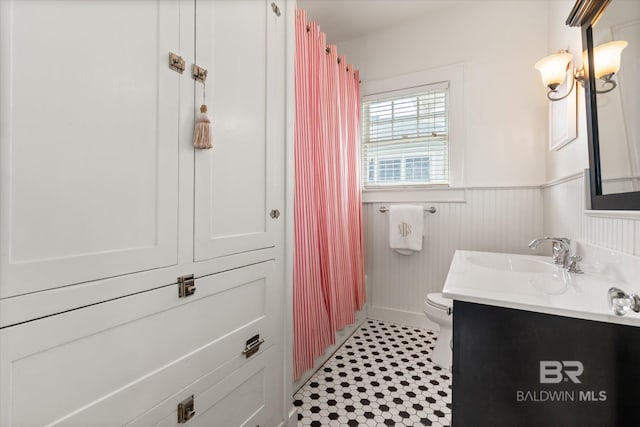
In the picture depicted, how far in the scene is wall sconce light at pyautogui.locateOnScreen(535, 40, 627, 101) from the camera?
3.23ft

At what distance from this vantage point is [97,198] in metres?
0.67

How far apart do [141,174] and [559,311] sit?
1178 millimetres

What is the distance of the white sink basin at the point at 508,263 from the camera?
1.55m

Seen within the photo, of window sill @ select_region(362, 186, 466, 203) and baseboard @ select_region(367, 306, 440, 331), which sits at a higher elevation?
window sill @ select_region(362, 186, 466, 203)

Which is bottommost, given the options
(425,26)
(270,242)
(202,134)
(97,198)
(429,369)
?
(429,369)

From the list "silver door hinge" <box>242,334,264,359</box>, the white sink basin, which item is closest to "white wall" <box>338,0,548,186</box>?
the white sink basin

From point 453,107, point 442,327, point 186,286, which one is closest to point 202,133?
point 186,286

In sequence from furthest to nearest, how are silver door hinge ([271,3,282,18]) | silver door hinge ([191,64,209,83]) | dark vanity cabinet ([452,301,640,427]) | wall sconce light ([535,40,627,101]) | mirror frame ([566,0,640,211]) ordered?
silver door hinge ([271,3,282,18]) → mirror frame ([566,0,640,211]) → wall sconce light ([535,40,627,101]) → silver door hinge ([191,64,209,83]) → dark vanity cabinet ([452,301,640,427])

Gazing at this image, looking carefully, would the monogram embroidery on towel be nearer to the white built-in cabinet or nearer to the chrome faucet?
the chrome faucet

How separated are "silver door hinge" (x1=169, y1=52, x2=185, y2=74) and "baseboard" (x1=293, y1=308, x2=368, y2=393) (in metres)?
1.60

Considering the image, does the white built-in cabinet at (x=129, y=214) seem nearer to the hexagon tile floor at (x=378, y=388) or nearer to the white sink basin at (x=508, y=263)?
the hexagon tile floor at (x=378, y=388)

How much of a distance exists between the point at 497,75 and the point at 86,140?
255 centimetres

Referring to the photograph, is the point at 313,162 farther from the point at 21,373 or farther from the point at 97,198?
the point at 21,373

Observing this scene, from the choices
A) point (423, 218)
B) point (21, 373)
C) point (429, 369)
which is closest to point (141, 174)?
point (21, 373)
